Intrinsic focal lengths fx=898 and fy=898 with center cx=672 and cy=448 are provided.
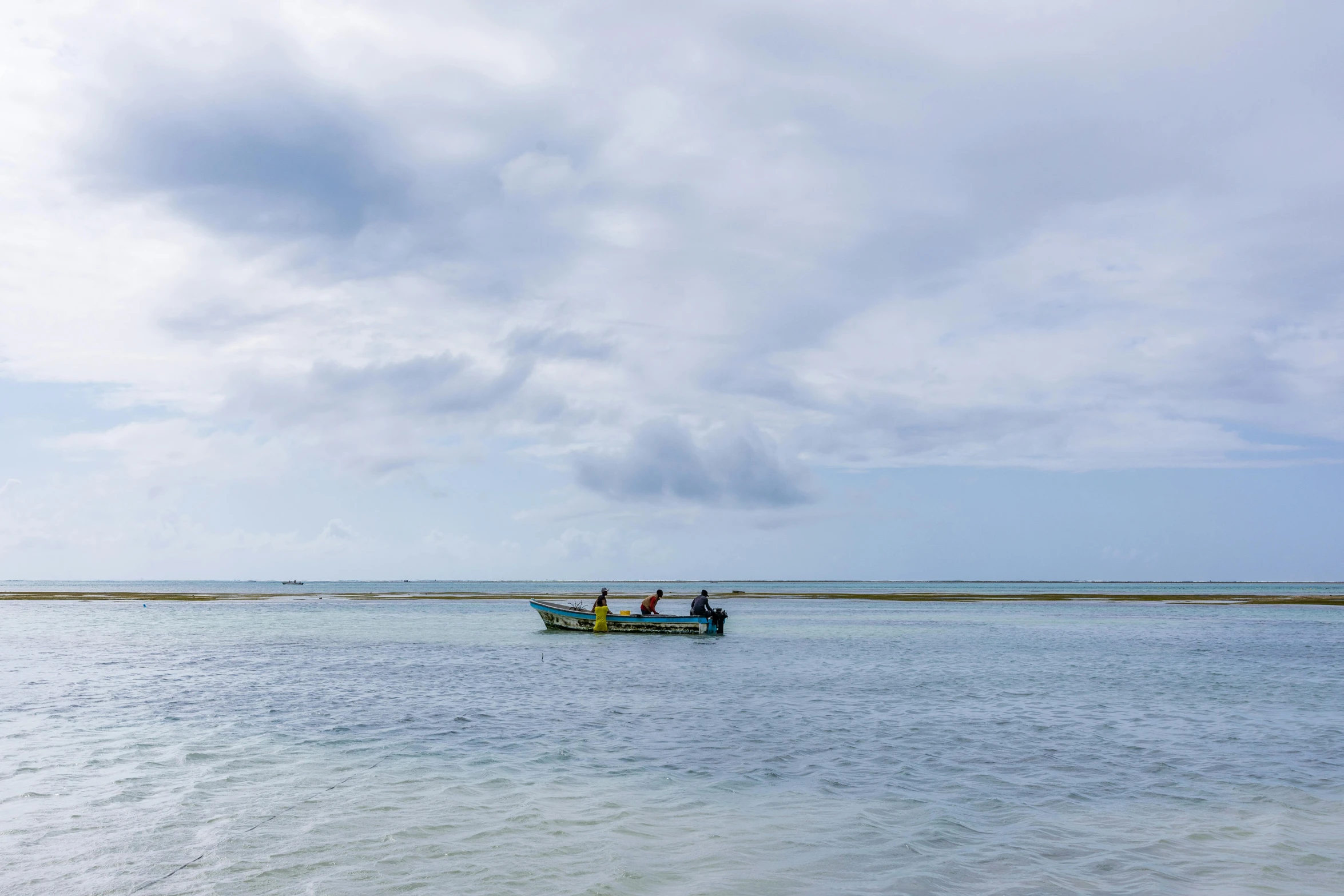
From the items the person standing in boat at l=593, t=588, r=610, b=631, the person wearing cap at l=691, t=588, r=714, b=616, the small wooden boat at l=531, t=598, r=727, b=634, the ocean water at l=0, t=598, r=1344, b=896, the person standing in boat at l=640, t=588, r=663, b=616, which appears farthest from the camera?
the person wearing cap at l=691, t=588, r=714, b=616

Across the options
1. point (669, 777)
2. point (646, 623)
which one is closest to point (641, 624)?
point (646, 623)

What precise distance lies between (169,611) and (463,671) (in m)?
58.5

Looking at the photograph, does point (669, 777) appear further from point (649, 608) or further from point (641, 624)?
point (649, 608)

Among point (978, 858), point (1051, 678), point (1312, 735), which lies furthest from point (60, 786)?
point (1051, 678)

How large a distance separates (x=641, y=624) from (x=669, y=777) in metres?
31.9

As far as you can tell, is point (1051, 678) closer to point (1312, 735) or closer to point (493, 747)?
point (1312, 735)

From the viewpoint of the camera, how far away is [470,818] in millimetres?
11289

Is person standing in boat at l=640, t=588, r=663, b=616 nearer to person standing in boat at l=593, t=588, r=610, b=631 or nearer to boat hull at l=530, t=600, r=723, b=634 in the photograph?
boat hull at l=530, t=600, r=723, b=634

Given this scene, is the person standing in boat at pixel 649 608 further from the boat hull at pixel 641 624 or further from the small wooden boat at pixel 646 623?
the boat hull at pixel 641 624

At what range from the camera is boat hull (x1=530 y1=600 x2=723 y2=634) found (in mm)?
44656

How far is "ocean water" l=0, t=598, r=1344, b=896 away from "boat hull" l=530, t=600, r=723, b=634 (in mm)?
12635

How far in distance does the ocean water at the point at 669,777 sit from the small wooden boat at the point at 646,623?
499 inches

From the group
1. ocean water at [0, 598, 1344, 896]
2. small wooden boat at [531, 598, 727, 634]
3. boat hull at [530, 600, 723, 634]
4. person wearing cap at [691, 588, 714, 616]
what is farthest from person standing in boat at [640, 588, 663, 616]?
ocean water at [0, 598, 1344, 896]

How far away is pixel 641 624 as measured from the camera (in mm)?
45250
